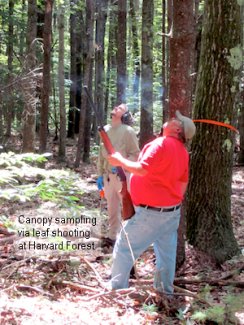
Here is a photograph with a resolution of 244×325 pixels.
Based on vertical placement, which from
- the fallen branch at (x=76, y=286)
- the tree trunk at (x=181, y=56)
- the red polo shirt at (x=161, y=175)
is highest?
the tree trunk at (x=181, y=56)

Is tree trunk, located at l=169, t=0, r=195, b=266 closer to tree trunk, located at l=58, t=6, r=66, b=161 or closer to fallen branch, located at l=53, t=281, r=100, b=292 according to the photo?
fallen branch, located at l=53, t=281, r=100, b=292

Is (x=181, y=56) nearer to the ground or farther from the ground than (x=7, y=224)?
farther from the ground

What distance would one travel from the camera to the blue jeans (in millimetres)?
4535

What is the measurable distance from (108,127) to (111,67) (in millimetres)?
27268

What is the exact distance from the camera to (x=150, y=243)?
183 inches

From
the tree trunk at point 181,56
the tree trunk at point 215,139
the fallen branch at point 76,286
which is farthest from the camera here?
the tree trunk at point 215,139

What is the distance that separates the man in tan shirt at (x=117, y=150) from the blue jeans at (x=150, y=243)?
1.98 meters

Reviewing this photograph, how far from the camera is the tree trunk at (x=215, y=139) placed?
6.12 metres

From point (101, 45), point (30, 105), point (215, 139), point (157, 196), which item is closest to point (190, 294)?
point (157, 196)

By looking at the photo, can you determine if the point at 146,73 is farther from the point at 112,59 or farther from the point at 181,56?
the point at 112,59

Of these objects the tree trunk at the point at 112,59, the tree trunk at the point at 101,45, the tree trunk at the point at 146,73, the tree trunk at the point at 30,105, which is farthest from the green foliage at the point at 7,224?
the tree trunk at the point at 112,59

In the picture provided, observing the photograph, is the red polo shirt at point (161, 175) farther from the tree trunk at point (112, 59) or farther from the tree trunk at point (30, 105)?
the tree trunk at point (112, 59)

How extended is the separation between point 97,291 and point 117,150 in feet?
8.05

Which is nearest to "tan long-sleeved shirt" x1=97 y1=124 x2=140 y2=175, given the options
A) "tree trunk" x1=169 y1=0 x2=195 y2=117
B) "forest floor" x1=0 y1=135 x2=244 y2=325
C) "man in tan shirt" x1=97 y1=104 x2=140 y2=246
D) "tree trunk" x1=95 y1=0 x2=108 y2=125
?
"man in tan shirt" x1=97 y1=104 x2=140 y2=246
